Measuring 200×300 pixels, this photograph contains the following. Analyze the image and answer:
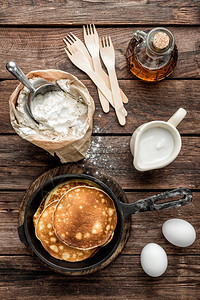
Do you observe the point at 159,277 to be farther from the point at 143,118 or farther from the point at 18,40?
the point at 18,40

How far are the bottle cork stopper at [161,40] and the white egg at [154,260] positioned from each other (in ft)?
1.86

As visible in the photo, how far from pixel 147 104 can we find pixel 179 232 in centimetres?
39

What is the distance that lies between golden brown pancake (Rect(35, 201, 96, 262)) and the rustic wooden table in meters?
0.11

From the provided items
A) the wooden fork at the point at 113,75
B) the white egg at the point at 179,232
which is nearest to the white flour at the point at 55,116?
the wooden fork at the point at 113,75

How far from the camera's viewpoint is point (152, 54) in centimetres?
93

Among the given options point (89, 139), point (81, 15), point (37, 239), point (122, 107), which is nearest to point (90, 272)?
point (37, 239)

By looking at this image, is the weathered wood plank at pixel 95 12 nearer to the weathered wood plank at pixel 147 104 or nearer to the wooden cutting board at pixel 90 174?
the weathered wood plank at pixel 147 104

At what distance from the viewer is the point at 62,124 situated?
948mm

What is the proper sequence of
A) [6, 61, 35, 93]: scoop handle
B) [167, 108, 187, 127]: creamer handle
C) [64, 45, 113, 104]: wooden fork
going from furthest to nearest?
[64, 45, 113, 104]: wooden fork → [167, 108, 187, 127]: creamer handle → [6, 61, 35, 93]: scoop handle

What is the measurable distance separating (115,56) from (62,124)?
0.93 feet

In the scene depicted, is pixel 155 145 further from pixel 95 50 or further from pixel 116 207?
pixel 95 50

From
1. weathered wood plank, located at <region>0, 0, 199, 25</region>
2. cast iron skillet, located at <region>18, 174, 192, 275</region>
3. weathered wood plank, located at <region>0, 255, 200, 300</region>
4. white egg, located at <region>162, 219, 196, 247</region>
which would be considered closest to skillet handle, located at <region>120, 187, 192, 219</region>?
cast iron skillet, located at <region>18, 174, 192, 275</region>

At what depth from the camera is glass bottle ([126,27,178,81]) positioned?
0.89m

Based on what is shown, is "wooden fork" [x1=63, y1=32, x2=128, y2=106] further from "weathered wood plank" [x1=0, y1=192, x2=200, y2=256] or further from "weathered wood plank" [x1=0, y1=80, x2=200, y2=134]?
"weathered wood plank" [x1=0, y1=192, x2=200, y2=256]
